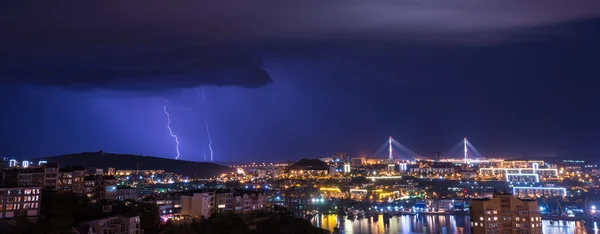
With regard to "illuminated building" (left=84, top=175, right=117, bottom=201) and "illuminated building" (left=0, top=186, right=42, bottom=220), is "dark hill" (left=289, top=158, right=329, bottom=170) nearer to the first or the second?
"illuminated building" (left=84, top=175, right=117, bottom=201)

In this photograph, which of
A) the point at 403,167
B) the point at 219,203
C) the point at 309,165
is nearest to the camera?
the point at 219,203

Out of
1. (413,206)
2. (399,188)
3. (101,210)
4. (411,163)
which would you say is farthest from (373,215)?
(411,163)

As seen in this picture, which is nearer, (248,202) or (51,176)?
(51,176)

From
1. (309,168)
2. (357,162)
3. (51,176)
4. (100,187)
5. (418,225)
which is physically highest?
(357,162)

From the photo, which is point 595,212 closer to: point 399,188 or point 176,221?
point 399,188

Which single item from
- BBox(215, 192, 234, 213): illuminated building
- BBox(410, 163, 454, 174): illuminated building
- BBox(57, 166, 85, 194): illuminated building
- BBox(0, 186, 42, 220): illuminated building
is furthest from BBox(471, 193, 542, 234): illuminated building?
BBox(410, 163, 454, 174): illuminated building

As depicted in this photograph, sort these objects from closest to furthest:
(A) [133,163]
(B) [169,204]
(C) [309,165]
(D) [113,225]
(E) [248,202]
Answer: (D) [113,225]
(B) [169,204]
(E) [248,202]
(A) [133,163]
(C) [309,165]

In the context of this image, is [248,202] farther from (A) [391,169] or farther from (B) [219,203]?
(A) [391,169]

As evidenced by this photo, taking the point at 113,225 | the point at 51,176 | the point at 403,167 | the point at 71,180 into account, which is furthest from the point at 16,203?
the point at 403,167
